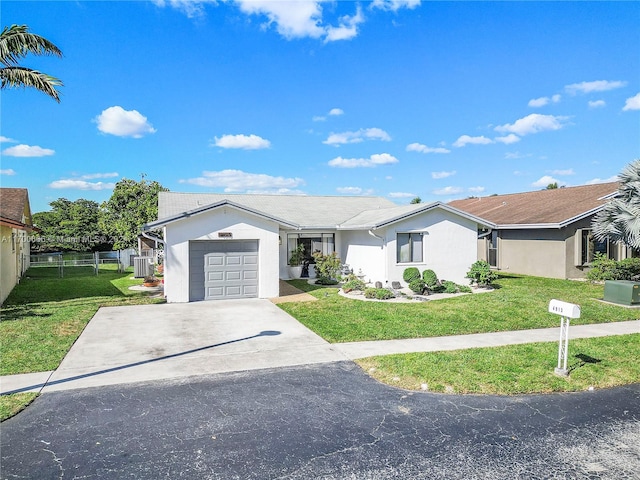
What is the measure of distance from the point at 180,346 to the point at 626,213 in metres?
15.5

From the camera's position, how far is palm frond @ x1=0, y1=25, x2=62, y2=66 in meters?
12.6

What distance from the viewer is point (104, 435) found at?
16.8 ft

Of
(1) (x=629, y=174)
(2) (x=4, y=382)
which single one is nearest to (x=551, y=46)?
(1) (x=629, y=174)

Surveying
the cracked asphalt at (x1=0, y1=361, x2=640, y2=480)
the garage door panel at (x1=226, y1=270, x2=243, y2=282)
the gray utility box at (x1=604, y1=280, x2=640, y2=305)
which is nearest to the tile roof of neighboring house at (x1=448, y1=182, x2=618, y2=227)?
the gray utility box at (x1=604, y1=280, x2=640, y2=305)

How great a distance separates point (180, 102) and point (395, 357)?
17.1m

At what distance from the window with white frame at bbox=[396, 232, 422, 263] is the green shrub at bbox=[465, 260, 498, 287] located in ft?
7.49

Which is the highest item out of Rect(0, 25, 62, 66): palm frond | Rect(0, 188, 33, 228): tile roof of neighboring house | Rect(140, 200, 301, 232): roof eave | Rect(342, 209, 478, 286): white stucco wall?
Rect(0, 25, 62, 66): palm frond

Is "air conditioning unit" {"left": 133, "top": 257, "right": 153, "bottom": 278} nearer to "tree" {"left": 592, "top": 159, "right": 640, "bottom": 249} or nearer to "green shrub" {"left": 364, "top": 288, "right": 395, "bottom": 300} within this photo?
"green shrub" {"left": 364, "top": 288, "right": 395, "bottom": 300}

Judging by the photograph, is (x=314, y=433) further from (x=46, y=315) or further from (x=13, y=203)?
(x=13, y=203)

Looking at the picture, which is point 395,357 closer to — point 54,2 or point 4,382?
point 4,382

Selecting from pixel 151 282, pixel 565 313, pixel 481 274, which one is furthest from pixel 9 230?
pixel 481 274

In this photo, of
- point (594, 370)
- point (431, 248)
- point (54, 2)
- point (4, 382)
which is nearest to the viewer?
point (4, 382)

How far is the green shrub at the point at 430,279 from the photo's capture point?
16.3 m

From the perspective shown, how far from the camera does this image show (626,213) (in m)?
14.6
